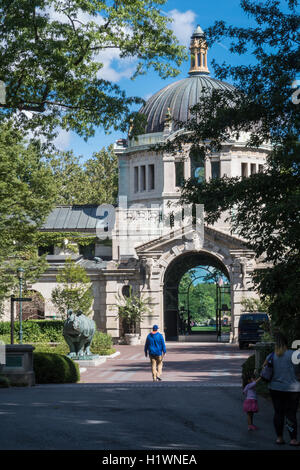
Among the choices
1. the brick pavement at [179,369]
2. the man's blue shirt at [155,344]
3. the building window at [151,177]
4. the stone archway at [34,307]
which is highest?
the building window at [151,177]

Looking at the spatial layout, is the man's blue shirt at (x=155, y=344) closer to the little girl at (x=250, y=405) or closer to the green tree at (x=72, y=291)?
the little girl at (x=250, y=405)

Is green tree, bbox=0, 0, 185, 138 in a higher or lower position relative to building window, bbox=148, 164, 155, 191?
lower

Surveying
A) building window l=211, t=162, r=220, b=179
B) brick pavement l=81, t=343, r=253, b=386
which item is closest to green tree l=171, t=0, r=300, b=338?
brick pavement l=81, t=343, r=253, b=386

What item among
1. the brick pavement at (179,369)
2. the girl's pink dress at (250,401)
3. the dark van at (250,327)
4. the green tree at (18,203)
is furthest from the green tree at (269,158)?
the dark van at (250,327)

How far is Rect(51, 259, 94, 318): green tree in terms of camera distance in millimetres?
48188

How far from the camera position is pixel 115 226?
58875mm

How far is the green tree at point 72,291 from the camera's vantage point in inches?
1897

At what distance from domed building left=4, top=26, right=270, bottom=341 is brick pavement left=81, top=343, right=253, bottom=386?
8.12 metres

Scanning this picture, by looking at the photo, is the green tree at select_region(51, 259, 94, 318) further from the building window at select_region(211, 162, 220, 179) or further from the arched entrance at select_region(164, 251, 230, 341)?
the building window at select_region(211, 162, 220, 179)

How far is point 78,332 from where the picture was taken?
28.6m

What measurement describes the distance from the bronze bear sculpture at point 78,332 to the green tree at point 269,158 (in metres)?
13.4

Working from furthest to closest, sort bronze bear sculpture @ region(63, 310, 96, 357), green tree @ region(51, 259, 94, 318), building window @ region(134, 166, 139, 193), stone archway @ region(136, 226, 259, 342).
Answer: building window @ region(134, 166, 139, 193) → stone archway @ region(136, 226, 259, 342) → green tree @ region(51, 259, 94, 318) → bronze bear sculpture @ region(63, 310, 96, 357)
